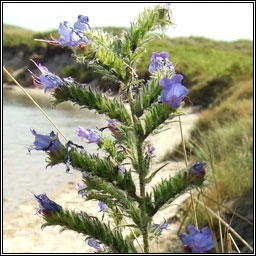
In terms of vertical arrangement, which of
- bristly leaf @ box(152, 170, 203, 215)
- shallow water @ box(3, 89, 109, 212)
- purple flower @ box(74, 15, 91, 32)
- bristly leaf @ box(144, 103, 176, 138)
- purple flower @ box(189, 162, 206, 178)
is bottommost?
shallow water @ box(3, 89, 109, 212)

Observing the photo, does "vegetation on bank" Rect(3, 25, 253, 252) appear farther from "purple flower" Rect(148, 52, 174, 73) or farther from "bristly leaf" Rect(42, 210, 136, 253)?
"bristly leaf" Rect(42, 210, 136, 253)

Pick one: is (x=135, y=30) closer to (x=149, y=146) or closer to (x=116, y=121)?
(x=116, y=121)

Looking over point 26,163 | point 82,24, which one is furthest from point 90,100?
point 26,163

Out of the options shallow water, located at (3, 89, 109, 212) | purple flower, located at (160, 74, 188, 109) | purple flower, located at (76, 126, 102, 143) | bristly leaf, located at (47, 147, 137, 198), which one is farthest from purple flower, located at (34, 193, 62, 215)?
shallow water, located at (3, 89, 109, 212)

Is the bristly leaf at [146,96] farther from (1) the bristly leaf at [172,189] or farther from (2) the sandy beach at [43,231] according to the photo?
(2) the sandy beach at [43,231]

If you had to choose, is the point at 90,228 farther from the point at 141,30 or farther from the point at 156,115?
the point at 141,30

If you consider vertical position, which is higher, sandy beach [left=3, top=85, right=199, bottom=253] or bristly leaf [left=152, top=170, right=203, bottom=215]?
bristly leaf [left=152, top=170, right=203, bottom=215]
